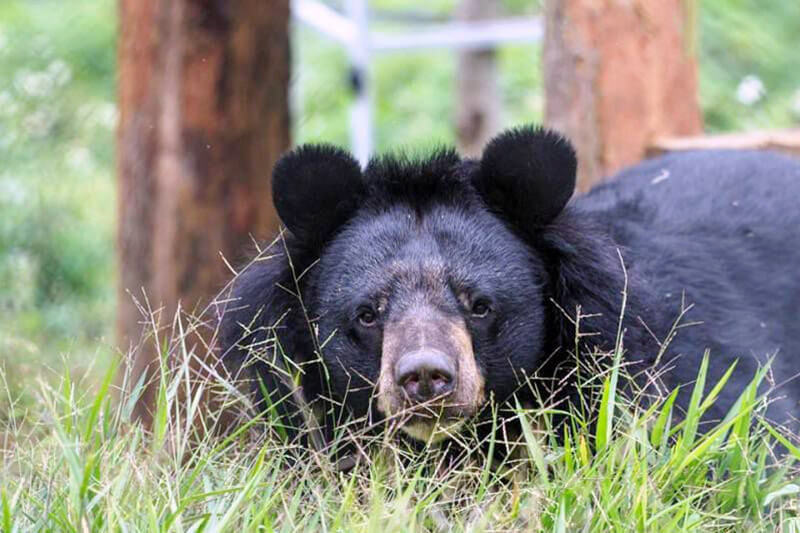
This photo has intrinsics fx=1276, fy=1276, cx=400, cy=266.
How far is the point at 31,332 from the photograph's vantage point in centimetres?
708

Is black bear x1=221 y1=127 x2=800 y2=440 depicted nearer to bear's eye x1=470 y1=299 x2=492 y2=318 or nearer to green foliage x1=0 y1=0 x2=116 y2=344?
bear's eye x1=470 y1=299 x2=492 y2=318

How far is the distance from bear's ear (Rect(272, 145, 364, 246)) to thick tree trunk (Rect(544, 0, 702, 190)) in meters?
2.72

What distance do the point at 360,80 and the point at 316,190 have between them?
6272 mm

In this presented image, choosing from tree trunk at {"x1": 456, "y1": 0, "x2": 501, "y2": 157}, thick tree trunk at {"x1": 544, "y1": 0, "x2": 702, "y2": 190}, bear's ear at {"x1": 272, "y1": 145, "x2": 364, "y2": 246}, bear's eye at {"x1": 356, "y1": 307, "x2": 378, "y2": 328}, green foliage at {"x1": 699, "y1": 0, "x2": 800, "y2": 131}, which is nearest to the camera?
bear's eye at {"x1": 356, "y1": 307, "x2": 378, "y2": 328}

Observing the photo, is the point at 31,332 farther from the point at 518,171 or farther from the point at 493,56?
the point at 493,56

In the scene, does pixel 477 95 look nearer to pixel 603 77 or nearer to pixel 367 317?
pixel 603 77

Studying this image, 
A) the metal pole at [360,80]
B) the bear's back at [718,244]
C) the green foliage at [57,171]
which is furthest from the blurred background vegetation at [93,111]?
the bear's back at [718,244]

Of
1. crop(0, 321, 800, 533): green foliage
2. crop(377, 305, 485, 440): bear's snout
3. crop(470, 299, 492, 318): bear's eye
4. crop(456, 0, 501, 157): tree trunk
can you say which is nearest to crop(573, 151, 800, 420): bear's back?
crop(470, 299, 492, 318): bear's eye

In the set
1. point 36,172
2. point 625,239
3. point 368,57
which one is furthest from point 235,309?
point 368,57

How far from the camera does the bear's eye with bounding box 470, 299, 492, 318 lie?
12.0 feet

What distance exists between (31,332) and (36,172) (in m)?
2.21

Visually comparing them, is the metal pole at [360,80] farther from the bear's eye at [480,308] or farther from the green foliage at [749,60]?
the bear's eye at [480,308]

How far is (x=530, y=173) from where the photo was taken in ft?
12.2

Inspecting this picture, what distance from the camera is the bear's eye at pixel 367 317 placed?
366 centimetres
